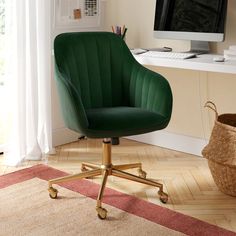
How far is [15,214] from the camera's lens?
2.55 meters

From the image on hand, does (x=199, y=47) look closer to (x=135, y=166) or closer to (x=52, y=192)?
(x=135, y=166)

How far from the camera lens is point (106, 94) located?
9.95ft

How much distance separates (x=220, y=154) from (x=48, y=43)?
145 cm

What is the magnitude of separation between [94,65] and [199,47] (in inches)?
34.2

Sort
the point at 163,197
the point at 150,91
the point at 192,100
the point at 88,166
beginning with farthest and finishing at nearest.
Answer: the point at 192,100, the point at 88,166, the point at 150,91, the point at 163,197

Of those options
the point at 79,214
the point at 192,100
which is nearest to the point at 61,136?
the point at 192,100

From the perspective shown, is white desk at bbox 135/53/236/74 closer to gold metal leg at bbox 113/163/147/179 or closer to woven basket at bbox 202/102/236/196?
woven basket at bbox 202/102/236/196

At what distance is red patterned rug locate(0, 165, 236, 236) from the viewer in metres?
2.39

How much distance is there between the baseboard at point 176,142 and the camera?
12.0 ft

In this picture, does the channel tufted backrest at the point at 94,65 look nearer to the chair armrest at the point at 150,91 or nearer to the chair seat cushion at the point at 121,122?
the chair armrest at the point at 150,91

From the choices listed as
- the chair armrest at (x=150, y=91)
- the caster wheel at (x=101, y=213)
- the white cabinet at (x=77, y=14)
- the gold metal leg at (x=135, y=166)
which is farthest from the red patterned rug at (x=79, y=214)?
the white cabinet at (x=77, y=14)

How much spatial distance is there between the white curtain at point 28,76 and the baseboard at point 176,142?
0.86 metres

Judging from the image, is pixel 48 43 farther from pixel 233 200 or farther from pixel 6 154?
pixel 233 200

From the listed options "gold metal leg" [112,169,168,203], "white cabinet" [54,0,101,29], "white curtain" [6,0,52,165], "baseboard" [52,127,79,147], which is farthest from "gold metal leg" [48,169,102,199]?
"white cabinet" [54,0,101,29]
